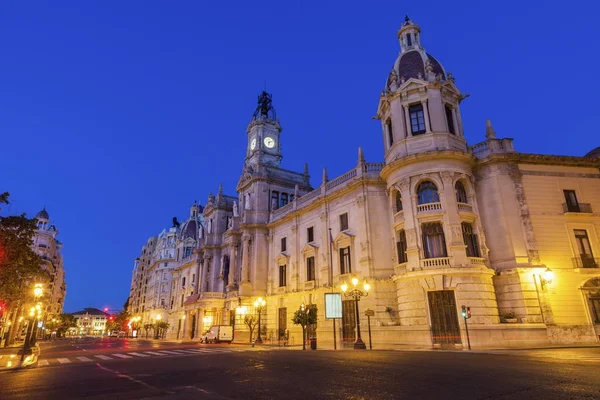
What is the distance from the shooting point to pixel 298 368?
13164 mm

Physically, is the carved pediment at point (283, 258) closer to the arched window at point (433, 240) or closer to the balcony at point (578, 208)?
the arched window at point (433, 240)

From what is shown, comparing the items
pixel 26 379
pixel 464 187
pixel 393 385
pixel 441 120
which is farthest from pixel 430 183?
pixel 26 379

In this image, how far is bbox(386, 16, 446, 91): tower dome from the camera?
32519 mm

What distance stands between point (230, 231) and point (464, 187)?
107 ft

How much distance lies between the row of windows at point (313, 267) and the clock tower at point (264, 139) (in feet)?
56.4

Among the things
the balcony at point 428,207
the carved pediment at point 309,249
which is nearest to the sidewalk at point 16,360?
the carved pediment at point 309,249

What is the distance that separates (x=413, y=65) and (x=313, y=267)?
72.6ft

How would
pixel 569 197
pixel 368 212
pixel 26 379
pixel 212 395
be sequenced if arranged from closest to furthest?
pixel 212 395 → pixel 26 379 → pixel 569 197 → pixel 368 212

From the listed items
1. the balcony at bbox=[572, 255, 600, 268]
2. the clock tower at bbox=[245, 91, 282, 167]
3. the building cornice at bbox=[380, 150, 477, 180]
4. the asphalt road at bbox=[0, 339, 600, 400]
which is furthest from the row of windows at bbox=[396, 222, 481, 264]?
the clock tower at bbox=[245, 91, 282, 167]

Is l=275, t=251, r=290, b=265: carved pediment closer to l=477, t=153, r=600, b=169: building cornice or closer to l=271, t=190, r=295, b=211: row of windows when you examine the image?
l=271, t=190, r=295, b=211: row of windows

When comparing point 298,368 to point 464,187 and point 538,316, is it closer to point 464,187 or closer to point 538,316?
point 538,316

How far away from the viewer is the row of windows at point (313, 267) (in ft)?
116

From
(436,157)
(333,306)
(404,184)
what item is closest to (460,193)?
(436,157)

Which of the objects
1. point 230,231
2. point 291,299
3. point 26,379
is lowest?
point 26,379
